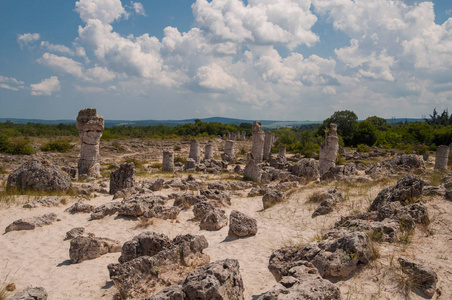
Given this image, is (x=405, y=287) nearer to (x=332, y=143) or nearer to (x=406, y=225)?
(x=406, y=225)

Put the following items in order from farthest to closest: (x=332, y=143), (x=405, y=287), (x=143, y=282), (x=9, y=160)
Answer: (x=9, y=160) < (x=332, y=143) < (x=143, y=282) < (x=405, y=287)

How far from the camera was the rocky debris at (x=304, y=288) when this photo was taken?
307 cm

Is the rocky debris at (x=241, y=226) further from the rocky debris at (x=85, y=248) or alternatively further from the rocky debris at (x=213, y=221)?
the rocky debris at (x=85, y=248)

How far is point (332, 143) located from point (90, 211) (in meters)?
12.3

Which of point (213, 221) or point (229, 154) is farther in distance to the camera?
point (229, 154)

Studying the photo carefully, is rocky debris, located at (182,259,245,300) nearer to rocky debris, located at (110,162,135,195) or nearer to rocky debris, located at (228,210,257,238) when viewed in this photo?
rocky debris, located at (228,210,257,238)

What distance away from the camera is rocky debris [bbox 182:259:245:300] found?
3336 mm

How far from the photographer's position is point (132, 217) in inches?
333

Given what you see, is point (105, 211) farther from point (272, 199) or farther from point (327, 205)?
point (327, 205)

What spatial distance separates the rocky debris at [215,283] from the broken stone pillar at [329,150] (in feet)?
43.8

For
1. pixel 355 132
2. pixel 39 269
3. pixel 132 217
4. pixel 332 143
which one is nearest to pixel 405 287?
pixel 39 269

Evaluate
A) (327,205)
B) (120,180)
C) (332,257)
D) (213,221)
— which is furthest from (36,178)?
(332,257)

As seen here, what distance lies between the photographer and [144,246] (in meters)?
5.21

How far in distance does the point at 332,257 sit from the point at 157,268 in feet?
8.47
